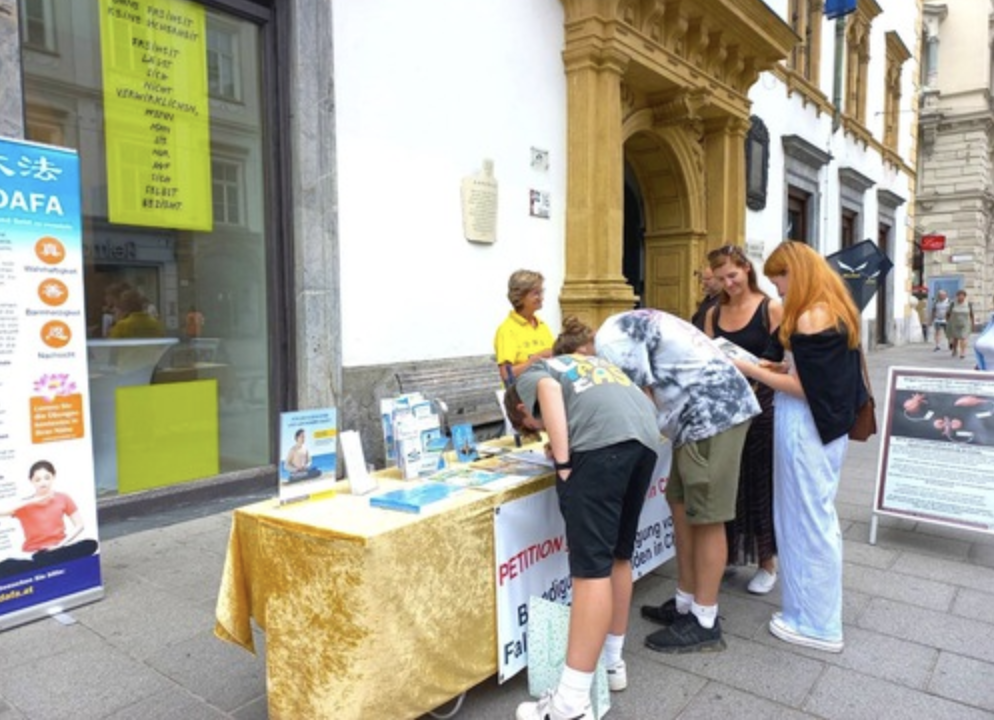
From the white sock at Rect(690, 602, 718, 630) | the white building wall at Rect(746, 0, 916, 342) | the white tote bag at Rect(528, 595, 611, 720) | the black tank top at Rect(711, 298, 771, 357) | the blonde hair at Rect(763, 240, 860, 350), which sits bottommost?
the white sock at Rect(690, 602, 718, 630)

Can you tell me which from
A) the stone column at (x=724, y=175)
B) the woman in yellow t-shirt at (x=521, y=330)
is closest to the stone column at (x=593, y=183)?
the woman in yellow t-shirt at (x=521, y=330)

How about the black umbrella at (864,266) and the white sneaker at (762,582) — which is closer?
the white sneaker at (762,582)

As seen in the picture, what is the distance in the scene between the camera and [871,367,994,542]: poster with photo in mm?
3941

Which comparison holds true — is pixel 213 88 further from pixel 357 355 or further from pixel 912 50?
pixel 912 50

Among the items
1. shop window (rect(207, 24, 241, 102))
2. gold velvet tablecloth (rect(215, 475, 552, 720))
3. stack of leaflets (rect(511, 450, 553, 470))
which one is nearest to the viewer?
gold velvet tablecloth (rect(215, 475, 552, 720))

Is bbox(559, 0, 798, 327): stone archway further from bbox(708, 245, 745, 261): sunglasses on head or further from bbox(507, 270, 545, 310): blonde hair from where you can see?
bbox(708, 245, 745, 261): sunglasses on head

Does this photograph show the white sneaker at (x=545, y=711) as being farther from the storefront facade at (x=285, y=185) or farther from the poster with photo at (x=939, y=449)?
the storefront facade at (x=285, y=185)

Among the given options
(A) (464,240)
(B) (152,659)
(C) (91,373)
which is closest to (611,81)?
(A) (464,240)

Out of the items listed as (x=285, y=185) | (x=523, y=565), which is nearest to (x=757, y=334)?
(x=523, y=565)

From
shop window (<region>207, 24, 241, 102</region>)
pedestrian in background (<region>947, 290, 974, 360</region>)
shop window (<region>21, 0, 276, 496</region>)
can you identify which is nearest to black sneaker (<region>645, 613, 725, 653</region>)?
shop window (<region>21, 0, 276, 496</region>)

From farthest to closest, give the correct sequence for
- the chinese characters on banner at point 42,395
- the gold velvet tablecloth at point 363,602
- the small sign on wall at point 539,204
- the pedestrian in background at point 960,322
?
the pedestrian in background at point 960,322
the small sign on wall at point 539,204
the chinese characters on banner at point 42,395
the gold velvet tablecloth at point 363,602

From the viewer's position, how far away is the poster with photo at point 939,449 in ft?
12.9

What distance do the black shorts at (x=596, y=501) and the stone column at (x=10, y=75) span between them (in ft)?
11.0

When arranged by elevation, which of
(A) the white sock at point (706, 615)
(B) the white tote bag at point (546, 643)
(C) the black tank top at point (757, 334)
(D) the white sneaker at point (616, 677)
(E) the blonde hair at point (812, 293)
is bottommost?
(D) the white sneaker at point (616, 677)
